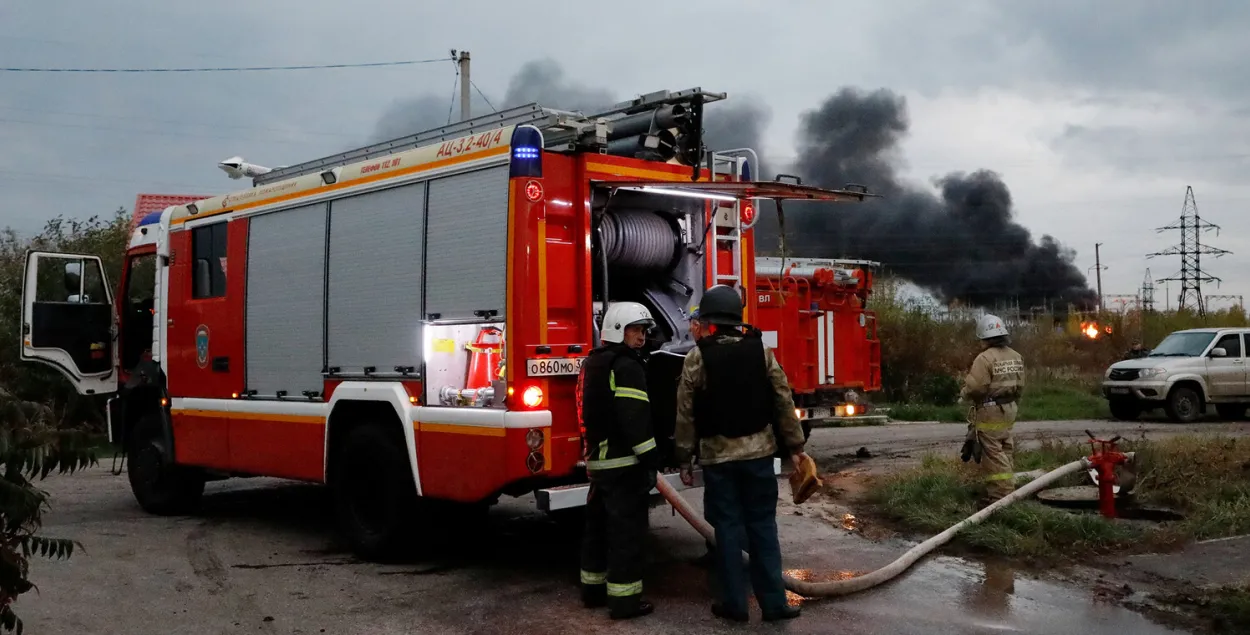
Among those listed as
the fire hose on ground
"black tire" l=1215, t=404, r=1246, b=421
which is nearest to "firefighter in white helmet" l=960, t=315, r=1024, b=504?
the fire hose on ground

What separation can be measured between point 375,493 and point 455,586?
102 centimetres

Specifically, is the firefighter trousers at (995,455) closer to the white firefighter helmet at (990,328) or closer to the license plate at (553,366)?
→ the white firefighter helmet at (990,328)

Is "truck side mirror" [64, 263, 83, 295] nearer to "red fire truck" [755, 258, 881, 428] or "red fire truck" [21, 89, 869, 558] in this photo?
"red fire truck" [21, 89, 869, 558]

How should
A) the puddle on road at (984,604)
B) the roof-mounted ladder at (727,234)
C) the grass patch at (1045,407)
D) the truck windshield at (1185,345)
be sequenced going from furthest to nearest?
the grass patch at (1045,407) < the truck windshield at (1185,345) < the roof-mounted ladder at (727,234) < the puddle on road at (984,604)

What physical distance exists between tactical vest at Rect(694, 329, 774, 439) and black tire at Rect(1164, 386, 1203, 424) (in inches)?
583

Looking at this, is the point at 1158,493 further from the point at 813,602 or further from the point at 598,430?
the point at 598,430

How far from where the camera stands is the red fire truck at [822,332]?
12.5m

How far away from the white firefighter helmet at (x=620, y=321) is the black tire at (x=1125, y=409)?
598 inches

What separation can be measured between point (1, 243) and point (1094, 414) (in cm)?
2190

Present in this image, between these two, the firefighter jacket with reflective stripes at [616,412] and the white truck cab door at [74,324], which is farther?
the white truck cab door at [74,324]

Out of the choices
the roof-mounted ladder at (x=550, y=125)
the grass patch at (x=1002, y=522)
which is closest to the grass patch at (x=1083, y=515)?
the grass patch at (x=1002, y=522)

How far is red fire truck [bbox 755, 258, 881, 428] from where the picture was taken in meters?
12.5

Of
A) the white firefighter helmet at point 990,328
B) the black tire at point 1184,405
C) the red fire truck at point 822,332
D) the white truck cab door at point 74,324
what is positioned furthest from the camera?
the black tire at point 1184,405

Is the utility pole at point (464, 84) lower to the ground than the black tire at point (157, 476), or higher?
higher
